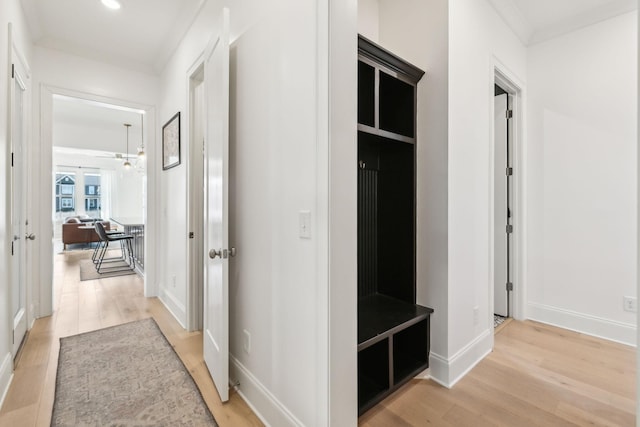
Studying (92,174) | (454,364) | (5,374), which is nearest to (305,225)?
(454,364)

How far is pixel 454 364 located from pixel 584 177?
2.12m

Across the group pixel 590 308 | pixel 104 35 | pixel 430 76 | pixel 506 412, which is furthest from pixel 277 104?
pixel 590 308

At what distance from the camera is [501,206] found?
3.01 metres

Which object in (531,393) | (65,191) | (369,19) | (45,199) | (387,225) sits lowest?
(531,393)

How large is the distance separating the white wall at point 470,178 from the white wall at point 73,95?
325 cm

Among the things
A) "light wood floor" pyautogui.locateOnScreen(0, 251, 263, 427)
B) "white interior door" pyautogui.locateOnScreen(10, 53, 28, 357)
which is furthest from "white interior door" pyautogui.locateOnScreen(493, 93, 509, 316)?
"white interior door" pyautogui.locateOnScreen(10, 53, 28, 357)

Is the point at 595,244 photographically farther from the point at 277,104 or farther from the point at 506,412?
the point at 277,104

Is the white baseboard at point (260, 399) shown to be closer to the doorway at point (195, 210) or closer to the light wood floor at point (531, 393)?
the light wood floor at point (531, 393)

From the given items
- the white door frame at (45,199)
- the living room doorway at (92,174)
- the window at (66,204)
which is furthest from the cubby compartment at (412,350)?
the window at (66,204)

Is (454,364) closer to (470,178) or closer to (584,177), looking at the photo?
(470,178)

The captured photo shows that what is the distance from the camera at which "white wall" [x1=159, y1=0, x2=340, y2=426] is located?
4.15ft

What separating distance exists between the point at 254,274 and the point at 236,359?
2.04 feet

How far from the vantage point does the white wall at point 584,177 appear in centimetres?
246

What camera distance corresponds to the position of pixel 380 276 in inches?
88.0
